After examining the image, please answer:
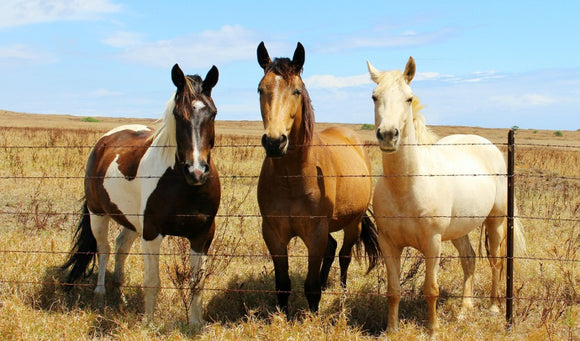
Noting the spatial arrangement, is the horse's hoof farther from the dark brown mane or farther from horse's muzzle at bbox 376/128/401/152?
the dark brown mane

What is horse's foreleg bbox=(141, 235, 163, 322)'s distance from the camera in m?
4.18

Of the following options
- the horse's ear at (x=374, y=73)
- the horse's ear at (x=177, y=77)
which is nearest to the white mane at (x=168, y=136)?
the horse's ear at (x=177, y=77)

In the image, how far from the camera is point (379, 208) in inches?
161

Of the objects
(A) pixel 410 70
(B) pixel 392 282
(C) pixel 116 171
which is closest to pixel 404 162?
(A) pixel 410 70

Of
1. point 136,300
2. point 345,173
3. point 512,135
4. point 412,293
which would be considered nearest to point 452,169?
point 512,135

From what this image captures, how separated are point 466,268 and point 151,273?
120 inches

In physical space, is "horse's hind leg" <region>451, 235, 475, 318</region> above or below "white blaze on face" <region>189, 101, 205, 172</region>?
below

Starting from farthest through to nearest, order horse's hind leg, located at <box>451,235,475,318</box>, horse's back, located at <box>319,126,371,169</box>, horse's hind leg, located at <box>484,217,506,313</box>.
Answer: horse's back, located at <box>319,126,371,169</box>, horse's hind leg, located at <box>484,217,506,313</box>, horse's hind leg, located at <box>451,235,475,318</box>

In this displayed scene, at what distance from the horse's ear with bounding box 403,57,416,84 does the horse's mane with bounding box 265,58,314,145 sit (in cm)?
85

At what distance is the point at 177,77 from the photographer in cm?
401

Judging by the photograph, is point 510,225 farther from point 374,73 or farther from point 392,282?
point 374,73

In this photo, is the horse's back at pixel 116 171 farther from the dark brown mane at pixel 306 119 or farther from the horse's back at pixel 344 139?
the horse's back at pixel 344 139

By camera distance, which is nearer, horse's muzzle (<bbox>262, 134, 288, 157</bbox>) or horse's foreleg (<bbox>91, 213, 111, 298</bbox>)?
horse's muzzle (<bbox>262, 134, 288, 157</bbox>)

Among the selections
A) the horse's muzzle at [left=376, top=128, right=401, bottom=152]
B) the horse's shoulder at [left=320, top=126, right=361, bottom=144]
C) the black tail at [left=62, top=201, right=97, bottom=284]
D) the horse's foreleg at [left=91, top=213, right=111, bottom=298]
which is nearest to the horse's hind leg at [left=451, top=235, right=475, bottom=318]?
the horse's shoulder at [left=320, top=126, right=361, bottom=144]
